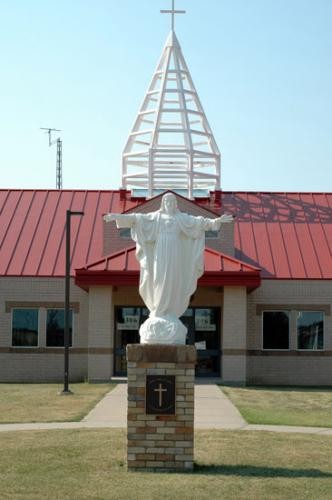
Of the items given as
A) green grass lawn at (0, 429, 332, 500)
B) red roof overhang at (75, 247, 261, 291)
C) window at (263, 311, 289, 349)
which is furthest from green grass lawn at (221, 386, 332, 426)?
red roof overhang at (75, 247, 261, 291)

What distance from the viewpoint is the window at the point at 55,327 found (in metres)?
28.8

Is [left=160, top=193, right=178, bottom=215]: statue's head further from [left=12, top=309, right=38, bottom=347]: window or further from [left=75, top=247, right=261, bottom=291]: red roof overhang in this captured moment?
[left=12, top=309, right=38, bottom=347]: window

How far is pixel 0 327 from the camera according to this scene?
94.5 feet

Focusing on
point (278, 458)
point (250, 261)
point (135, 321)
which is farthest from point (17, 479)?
point (250, 261)

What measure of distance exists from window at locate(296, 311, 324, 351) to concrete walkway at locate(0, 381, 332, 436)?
6.93 m

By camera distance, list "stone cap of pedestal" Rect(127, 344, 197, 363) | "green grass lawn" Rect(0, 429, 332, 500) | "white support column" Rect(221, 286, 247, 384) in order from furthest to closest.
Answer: "white support column" Rect(221, 286, 247, 384), "stone cap of pedestal" Rect(127, 344, 197, 363), "green grass lawn" Rect(0, 429, 332, 500)

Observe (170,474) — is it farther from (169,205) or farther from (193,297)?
(193,297)

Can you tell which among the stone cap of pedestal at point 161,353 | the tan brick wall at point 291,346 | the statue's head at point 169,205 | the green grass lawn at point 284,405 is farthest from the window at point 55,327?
the stone cap of pedestal at point 161,353

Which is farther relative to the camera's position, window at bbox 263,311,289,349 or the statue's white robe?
window at bbox 263,311,289,349

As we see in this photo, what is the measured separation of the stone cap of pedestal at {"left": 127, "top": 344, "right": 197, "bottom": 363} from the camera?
38.2ft

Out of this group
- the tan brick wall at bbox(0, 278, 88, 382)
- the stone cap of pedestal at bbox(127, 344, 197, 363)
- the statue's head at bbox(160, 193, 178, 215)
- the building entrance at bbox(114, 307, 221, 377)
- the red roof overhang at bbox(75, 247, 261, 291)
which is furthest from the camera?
the tan brick wall at bbox(0, 278, 88, 382)

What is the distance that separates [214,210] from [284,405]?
12943 mm

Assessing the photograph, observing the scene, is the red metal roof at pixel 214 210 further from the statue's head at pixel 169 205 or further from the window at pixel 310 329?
the statue's head at pixel 169 205

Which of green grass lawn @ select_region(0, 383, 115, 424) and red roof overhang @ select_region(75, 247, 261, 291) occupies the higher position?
red roof overhang @ select_region(75, 247, 261, 291)
